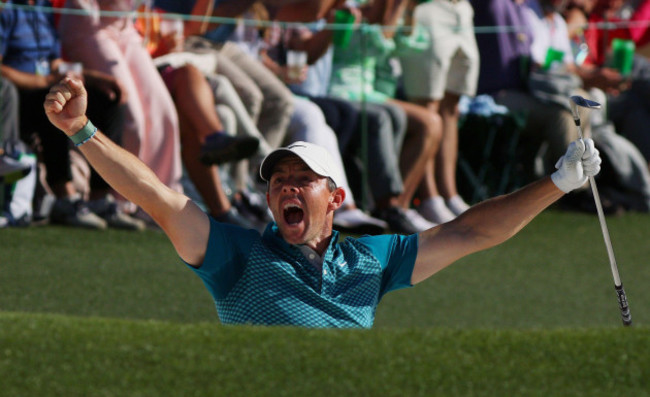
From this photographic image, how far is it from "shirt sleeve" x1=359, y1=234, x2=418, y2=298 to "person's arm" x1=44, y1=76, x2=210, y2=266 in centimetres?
66

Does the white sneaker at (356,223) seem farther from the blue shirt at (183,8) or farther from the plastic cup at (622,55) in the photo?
the plastic cup at (622,55)

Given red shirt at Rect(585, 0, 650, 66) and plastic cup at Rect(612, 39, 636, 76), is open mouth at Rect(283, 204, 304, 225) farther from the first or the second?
plastic cup at Rect(612, 39, 636, 76)

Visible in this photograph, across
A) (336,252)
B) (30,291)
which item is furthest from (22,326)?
(30,291)

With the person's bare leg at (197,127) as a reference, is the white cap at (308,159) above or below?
above

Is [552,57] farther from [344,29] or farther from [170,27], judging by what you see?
[170,27]

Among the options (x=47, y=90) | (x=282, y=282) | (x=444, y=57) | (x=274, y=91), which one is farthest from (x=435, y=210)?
(x=282, y=282)

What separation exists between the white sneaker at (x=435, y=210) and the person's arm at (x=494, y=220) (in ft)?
18.5

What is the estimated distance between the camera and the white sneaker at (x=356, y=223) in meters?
9.64

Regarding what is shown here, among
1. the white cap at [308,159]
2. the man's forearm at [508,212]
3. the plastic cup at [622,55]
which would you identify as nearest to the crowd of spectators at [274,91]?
the plastic cup at [622,55]

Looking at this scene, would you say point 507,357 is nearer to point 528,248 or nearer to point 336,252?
point 336,252

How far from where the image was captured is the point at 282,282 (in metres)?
4.66

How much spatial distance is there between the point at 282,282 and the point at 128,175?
0.63m

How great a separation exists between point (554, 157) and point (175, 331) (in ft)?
28.4

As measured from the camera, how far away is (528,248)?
34.3 ft
